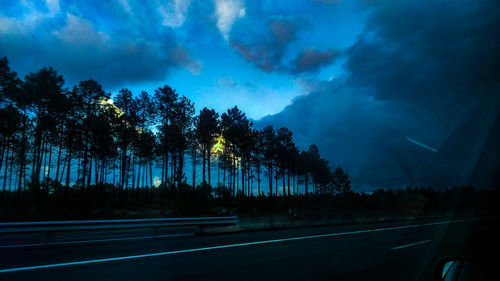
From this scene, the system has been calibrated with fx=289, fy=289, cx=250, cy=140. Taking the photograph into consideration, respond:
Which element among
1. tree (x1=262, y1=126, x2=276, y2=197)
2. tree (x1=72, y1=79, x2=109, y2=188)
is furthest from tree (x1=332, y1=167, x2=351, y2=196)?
tree (x1=72, y1=79, x2=109, y2=188)

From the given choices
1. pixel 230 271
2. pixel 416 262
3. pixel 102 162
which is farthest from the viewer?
pixel 102 162

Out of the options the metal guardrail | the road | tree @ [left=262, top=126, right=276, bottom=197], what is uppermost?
tree @ [left=262, top=126, right=276, bottom=197]

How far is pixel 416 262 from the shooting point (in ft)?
22.0

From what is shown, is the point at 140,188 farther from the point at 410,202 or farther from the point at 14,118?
the point at 410,202

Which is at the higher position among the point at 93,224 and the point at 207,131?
the point at 207,131

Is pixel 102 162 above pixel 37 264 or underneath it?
above

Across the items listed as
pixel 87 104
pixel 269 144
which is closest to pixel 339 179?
pixel 269 144

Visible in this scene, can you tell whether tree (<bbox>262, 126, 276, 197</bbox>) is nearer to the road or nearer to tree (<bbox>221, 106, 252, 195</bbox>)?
tree (<bbox>221, 106, 252, 195</bbox>)

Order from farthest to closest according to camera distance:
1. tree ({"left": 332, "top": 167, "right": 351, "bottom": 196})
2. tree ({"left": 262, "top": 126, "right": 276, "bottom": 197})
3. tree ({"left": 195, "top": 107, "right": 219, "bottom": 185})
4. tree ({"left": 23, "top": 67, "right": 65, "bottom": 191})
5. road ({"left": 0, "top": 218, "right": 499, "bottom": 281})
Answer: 1. tree ({"left": 332, "top": 167, "right": 351, "bottom": 196})
2. tree ({"left": 262, "top": 126, "right": 276, "bottom": 197})
3. tree ({"left": 195, "top": 107, "right": 219, "bottom": 185})
4. tree ({"left": 23, "top": 67, "right": 65, "bottom": 191})
5. road ({"left": 0, "top": 218, "right": 499, "bottom": 281})

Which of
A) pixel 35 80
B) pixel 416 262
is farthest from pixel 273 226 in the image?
pixel 35 80

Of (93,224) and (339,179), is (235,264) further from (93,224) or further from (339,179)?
(339,179)

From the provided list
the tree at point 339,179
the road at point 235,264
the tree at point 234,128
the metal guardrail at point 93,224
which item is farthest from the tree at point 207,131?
the tree at point 339,179

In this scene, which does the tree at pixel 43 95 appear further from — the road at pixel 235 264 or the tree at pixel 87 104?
the road at pixel 235 264

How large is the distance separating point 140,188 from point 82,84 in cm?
2417
